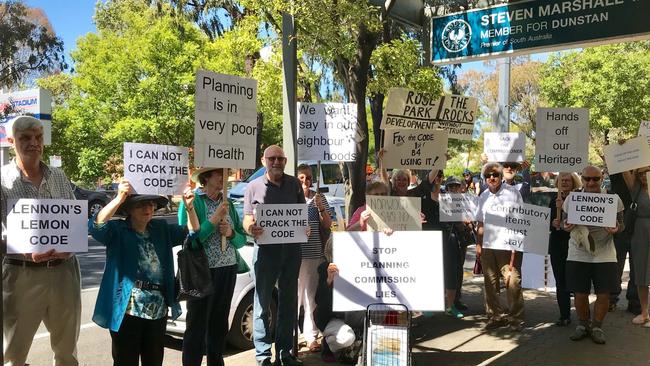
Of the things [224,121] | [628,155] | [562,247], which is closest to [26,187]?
[224,121]

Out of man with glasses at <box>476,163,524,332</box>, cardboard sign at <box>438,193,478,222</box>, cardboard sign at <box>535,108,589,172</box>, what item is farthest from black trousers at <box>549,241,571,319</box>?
cardboard sign at <box>438,193,478,222</box>

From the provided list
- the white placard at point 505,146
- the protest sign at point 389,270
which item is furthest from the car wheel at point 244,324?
the white placard at point 505,146

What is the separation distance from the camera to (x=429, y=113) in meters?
6.41

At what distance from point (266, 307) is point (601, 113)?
25.2m

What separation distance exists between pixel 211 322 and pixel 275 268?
76cm

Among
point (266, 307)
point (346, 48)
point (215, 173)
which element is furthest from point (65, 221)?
point (346, 48)

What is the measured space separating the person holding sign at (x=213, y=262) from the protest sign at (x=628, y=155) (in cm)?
436

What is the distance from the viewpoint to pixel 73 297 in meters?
3.64

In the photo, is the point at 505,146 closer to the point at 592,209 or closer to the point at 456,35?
the point at 592,209

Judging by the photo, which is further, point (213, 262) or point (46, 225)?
point (213, 262)

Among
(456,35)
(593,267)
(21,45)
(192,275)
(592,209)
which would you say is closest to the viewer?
(192,275)

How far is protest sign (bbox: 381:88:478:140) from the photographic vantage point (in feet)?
19.7

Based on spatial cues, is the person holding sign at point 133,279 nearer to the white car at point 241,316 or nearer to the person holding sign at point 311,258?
the white car at point 241,316

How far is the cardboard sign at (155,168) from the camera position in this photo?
3623mm
